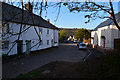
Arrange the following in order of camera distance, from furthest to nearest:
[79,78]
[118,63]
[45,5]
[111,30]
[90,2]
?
[111,30], [90,2], [45,5], [79,78], [118,63]

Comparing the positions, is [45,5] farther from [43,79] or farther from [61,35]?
[61,35]

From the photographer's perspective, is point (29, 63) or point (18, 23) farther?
point (29, 63)

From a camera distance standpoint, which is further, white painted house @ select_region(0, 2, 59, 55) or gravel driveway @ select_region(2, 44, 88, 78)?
gravel driveway @ select_region(2, 44, 88, 78)

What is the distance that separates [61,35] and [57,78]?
2199 inches

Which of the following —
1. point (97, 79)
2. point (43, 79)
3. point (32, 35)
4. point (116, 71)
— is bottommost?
point (43, 79)

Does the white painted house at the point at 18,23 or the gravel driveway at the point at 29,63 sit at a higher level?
the white painted house at the point at 18,23

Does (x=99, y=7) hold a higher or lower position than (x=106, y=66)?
higher

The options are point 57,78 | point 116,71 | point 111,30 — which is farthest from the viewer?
point 111,30

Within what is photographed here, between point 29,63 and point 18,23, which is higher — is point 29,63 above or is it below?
below

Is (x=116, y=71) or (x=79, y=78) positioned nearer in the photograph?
(x=116, y=71)

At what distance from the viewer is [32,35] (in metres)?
18.9

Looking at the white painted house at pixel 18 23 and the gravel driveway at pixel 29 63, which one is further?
the gravel driveway at pixel 29 63

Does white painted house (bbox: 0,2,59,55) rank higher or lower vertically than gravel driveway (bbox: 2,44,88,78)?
higher

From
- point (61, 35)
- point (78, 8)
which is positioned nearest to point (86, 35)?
point (61, 35)
